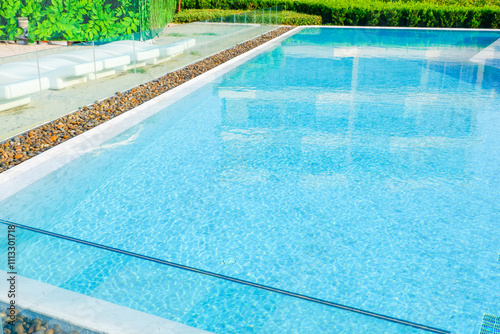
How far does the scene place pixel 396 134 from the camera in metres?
9.05

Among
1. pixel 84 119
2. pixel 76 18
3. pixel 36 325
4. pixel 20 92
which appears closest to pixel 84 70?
pixel 84 119

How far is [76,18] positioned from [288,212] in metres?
13.2

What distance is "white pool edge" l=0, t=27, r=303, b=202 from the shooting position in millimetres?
6006

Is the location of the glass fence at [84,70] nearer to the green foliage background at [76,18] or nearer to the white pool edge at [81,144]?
the white pool edge at [81,144]

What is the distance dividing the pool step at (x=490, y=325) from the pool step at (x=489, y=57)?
14.1 metres

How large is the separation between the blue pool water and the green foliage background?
23.6 ft

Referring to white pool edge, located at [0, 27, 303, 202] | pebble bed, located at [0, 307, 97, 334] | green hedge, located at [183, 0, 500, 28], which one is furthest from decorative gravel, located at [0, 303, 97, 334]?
green hedge, located at [183, 0, 500, 28]

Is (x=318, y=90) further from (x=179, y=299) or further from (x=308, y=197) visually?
(x=179, y=299)

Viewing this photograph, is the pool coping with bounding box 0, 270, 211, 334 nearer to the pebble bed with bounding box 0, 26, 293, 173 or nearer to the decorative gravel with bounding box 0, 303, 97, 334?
the decorative gravel with bounding box 0, 303, 97, 334

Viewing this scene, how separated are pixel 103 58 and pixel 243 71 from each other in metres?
5.32

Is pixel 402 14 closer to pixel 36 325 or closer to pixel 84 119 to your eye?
pixel 84 119

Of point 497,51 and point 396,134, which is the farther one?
point 497,51

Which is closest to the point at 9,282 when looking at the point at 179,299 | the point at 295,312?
the point at 179,299

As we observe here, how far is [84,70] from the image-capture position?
30.4 feet
